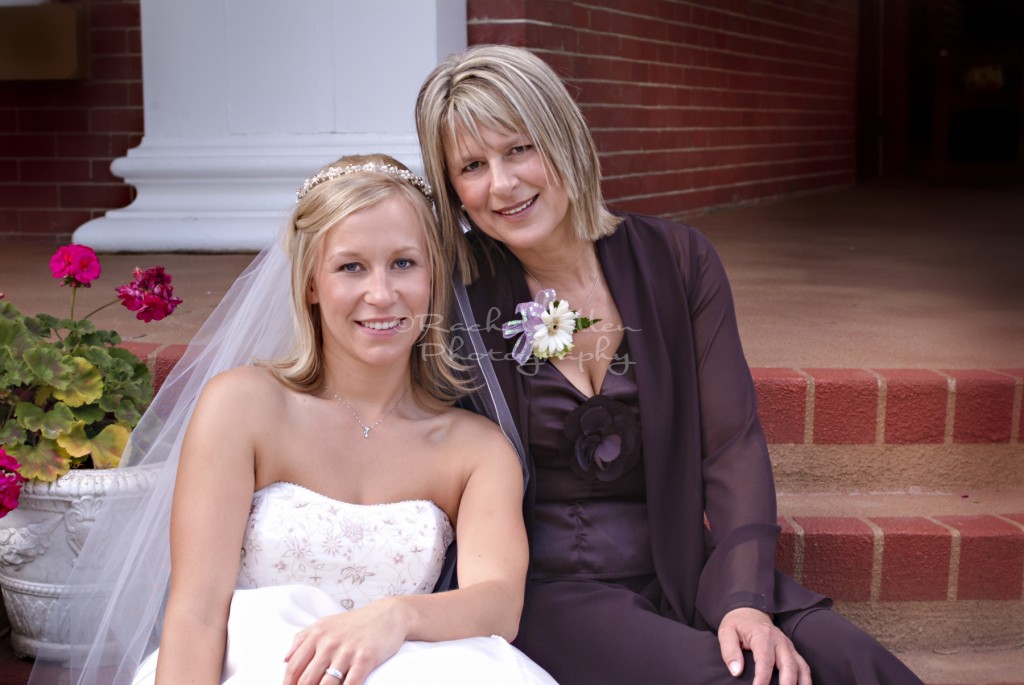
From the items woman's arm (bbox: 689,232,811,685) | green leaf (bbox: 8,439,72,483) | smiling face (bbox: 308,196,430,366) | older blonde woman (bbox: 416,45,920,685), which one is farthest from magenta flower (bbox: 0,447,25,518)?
woman's arm (bbox: 689,232,811,685)

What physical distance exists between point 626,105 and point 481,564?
443cm

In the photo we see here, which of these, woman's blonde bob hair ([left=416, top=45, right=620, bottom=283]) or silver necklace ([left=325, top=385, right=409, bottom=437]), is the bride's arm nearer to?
silver necklace ([left=325, top=385, right=409, bottom=437])

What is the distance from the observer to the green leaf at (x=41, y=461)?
247cm

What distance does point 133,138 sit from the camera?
5555 mm

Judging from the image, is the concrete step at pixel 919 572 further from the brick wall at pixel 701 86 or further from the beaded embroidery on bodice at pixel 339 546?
the brick wall at pixel 701 86

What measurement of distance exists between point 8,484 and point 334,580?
2.23 ft

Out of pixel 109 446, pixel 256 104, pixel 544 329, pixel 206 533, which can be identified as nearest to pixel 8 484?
pixel 109 446

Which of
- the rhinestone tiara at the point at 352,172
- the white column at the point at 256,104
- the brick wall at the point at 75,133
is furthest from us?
the brick wall at the point at 75,133

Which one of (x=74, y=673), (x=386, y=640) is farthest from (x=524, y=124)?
(x=74, y=673)

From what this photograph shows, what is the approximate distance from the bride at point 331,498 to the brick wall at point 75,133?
349cm

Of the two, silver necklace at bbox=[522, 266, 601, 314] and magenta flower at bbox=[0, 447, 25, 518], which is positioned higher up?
silver necklace at bbox=[522, 266, 601, 314]

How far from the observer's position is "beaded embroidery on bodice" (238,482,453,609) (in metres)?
2.10

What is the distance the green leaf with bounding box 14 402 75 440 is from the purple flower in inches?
42.3

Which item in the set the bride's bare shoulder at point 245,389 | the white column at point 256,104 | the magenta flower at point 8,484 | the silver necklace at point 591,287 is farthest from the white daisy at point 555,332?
the white column at point 256,104
